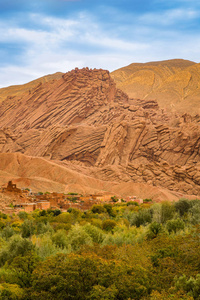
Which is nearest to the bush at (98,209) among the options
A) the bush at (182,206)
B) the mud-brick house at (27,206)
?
the mud-brick house at (27,206)

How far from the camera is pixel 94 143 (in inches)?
3688

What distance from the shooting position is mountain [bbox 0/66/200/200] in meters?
77.1

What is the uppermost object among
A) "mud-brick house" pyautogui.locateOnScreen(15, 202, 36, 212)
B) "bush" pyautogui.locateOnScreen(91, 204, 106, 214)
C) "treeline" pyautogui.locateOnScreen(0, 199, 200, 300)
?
"treeline" pyautogui.locateOnScreen(0, 199, 200, 300)

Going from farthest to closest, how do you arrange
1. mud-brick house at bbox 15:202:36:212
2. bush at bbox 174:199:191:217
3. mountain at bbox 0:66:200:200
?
1. mountain at bbox 0:66:200:200
2. mud-brick house at bbox 15:202:36:212
3. bush at bbox 174:199:191:217

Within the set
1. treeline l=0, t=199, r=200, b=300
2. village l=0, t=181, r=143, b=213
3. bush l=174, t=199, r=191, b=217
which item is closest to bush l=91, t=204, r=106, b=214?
village l=0, t=181, r=143, b=213

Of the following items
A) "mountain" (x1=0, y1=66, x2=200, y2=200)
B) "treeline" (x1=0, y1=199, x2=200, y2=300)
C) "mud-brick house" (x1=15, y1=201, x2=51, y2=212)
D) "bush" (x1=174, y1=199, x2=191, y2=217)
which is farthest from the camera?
"mountain" (x1=0, y1=66, x2=200, y2=200)

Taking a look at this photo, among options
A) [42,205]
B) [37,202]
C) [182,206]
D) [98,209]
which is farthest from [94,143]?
[182,206]

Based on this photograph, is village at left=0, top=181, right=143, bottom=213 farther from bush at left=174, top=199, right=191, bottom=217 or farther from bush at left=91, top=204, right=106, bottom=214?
bush at left=174, top=199, right=191, bottom=217

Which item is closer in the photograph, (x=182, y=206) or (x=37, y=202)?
(x=182, y=206)

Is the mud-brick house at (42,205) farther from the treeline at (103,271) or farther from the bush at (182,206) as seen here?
the treeline at (103,271)

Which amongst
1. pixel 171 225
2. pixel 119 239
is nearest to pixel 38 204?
pixel 171 225

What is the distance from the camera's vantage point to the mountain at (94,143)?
7706cm

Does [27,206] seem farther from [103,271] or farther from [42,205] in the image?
[103,271]

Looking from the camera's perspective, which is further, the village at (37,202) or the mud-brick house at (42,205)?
the mud-brick house at (42,205)
